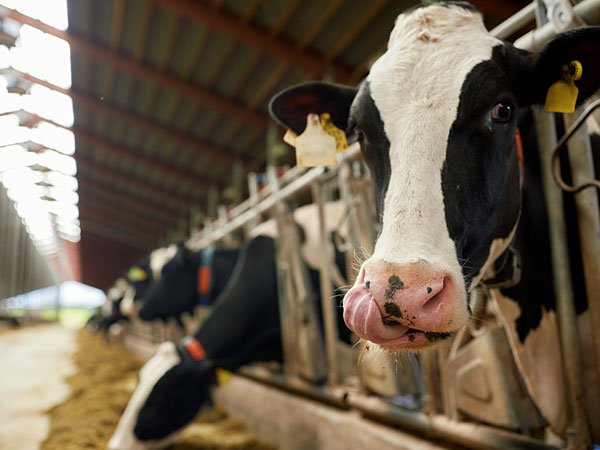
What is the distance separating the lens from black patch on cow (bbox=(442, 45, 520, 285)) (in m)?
1.24

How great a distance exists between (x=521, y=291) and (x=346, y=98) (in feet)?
2.82

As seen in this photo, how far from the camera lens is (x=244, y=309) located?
3.58 m

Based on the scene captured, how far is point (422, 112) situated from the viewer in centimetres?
131

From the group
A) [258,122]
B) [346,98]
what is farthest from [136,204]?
[346,98]

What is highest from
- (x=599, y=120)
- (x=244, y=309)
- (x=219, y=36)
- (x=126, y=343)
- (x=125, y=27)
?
(x=125, y=27)

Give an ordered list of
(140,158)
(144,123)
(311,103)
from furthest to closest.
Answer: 1. (140,158)
2. (144,123)
3. (311,103)

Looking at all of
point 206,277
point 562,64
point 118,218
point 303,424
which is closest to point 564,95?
point 562,64

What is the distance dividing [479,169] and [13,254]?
22.8 metres

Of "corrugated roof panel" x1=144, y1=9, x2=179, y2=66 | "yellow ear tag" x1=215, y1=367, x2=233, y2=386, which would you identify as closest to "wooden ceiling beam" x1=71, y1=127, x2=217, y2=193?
"corrugated roof panel" x1=144, y1=9, x2=179, y2=66

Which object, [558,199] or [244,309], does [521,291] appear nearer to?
[558,199]

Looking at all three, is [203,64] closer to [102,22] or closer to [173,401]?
[102,22]

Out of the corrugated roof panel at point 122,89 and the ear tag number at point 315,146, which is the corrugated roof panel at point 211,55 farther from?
the ear tag number at point 315,146

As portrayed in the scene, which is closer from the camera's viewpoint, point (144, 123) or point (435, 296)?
point (435, 296)

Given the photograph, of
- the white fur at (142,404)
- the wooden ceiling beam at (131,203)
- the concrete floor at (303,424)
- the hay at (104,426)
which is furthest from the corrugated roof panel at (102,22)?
the wooden ceiling beam at (131,203)
